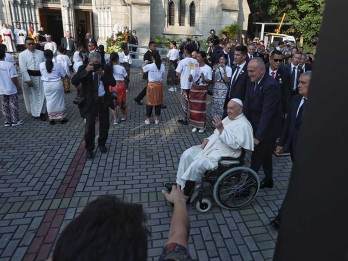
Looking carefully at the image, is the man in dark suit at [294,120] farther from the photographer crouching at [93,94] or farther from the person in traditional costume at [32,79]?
the person in traditional costume at [32,79]

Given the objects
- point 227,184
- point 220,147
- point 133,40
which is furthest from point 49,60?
point 133,40

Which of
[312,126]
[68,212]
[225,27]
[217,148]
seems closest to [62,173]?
[68,212]

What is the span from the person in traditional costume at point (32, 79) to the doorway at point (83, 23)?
1289 centimetres

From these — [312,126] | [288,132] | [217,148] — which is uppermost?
[312,126]

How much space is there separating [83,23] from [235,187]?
63.9 feet

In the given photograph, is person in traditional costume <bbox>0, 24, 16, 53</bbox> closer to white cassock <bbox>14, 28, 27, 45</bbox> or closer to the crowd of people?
white cassock <bbox>14, 28, 27, 45</bbox>

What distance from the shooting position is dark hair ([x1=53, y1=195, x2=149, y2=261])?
1030 millimetres

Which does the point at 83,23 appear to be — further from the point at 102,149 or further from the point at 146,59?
the point at 102,149

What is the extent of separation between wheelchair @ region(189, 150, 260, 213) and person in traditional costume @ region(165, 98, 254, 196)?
8 centimetres

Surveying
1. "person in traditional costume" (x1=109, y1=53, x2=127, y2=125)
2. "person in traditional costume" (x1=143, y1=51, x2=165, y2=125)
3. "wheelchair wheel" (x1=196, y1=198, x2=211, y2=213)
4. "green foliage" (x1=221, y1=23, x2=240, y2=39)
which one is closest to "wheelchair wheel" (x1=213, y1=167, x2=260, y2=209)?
"wheelchair wheel" (x1=196, y1=198, x2=211, y2=213)

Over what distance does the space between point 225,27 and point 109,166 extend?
55.5 ft

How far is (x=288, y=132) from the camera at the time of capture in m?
4.04

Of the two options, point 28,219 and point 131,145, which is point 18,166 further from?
point 131,145

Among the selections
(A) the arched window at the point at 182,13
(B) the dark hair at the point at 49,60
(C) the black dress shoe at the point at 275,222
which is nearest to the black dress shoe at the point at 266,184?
(C) the black dress shoe at the point at 275,222
